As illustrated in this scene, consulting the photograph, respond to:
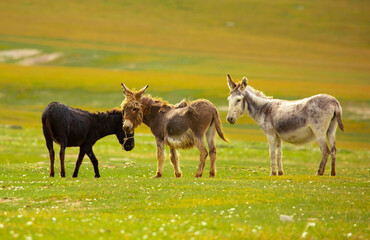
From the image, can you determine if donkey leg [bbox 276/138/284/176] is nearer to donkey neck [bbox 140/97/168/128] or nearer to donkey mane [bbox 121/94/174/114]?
donkey mane [bbox 121/94/174/114]

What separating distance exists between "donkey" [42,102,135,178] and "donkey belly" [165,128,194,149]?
8.03ft

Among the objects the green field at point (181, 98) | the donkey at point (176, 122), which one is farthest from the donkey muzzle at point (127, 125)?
the green field at point (181, 98)

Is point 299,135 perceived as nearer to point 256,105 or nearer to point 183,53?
point 256,105

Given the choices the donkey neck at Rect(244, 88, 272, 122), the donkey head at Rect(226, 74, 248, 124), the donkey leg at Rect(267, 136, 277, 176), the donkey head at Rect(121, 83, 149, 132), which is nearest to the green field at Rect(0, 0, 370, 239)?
the donkey leg at Rect(267, 136, 277, 176)

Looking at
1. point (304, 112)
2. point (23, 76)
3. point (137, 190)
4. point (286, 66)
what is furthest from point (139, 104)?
point (286, 66)

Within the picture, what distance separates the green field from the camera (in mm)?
12820

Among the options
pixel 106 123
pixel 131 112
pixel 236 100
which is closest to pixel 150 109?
pixel 131 112

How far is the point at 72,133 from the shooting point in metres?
20.5

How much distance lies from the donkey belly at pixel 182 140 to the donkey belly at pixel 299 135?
3.77m

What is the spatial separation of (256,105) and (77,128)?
Result: 22.5ft

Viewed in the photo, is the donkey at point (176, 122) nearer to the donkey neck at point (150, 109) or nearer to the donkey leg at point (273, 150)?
the donkey neck at point (150, 109)

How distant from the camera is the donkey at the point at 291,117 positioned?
1970cm

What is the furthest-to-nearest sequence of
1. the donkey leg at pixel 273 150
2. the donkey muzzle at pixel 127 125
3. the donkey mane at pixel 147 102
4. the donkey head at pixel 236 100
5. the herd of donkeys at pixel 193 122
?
the donkey head at pixel 236 100 < the donkey leg at pixel 273 150 < the donkey mane at pixel 147 102 < the donkey muzzle at pixel 127 125 < the herd of donkeys at pixel 193 122

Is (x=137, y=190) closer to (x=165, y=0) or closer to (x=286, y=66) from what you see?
(x=286, y=66)
